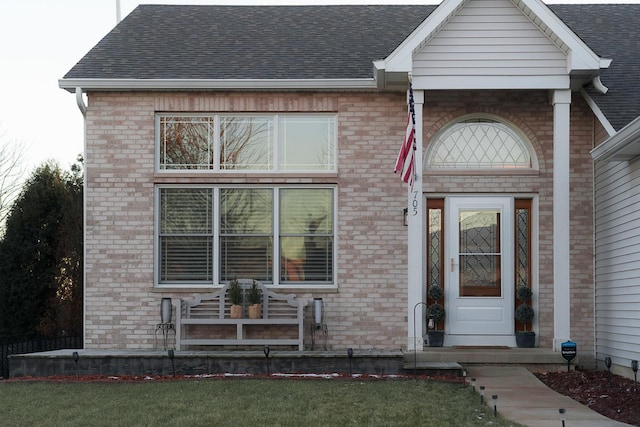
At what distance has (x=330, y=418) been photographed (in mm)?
9000

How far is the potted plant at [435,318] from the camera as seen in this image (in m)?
13.5

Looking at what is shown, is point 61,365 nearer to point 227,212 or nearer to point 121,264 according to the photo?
point 121,264

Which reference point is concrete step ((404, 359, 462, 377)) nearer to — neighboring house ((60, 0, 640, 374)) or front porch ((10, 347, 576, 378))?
front porch ((10, 347, 576, 378))

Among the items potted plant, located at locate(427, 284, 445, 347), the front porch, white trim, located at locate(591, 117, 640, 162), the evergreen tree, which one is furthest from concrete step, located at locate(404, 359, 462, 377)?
the evergreen tree

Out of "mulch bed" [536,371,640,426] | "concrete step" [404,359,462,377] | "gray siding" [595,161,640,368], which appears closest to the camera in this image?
"mulch bed" [536,371,640,426]

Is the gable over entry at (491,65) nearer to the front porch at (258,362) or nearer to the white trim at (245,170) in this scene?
the front porch at (258,362)

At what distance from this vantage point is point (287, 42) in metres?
15.3

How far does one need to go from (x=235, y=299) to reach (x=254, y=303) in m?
0.28

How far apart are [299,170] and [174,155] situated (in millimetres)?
1898

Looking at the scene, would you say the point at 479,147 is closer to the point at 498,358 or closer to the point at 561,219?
the point at 561,219

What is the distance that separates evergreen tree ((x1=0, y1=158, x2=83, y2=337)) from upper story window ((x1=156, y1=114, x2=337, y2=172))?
21.3 feet

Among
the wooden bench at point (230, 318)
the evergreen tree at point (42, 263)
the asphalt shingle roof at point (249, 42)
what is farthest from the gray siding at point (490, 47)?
the evergreen tree at point (42, 263)

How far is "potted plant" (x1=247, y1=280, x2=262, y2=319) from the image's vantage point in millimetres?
13234

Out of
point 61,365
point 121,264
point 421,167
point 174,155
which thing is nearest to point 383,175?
point 421,167
